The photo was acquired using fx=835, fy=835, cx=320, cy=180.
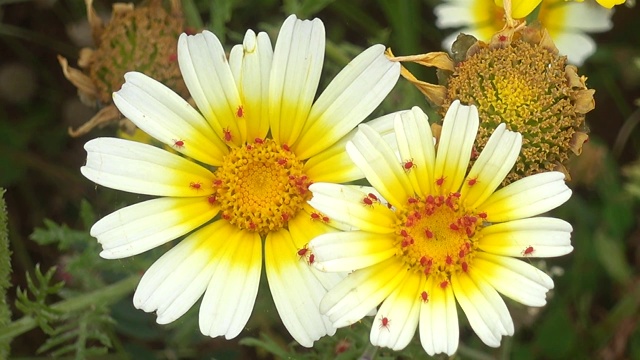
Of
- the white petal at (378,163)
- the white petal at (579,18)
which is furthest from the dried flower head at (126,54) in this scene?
the white petal at (579,18)

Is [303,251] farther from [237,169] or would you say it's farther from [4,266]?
[4,266]

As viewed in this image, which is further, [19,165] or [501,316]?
[19,165]

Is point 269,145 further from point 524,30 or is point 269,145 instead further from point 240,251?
point 524,30

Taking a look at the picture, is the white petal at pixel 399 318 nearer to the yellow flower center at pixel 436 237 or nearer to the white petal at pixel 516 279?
the yellow flower center at pixel 436 237

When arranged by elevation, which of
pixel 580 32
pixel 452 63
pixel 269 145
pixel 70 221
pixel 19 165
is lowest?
pixel 70 221

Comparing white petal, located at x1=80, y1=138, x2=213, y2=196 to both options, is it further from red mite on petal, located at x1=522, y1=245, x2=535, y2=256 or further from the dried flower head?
red mite on petal, located at x1=522, y1=245, x2=535, y2=256

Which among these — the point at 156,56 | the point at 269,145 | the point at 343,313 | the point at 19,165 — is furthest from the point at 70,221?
the point at 343,313

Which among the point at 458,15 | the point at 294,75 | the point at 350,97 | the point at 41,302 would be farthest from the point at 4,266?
the point at 458,15
